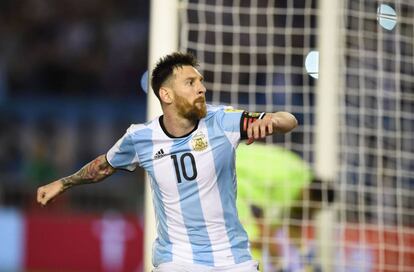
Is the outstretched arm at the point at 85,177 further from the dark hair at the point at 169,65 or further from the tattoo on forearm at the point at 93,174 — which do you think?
the dark hair at the point at 169,65

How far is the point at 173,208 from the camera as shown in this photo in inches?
193

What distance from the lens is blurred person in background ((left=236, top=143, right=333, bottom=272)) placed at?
23.3 feet

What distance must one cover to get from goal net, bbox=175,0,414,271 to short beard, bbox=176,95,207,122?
2240 millimetres

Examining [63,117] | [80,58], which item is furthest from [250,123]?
[80,58]

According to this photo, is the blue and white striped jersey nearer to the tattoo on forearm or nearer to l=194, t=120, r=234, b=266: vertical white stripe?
l=194, t=120, r=234, b=266: vertical white stripe

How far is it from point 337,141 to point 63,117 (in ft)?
21.4

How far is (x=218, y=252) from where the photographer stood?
484 centimetres

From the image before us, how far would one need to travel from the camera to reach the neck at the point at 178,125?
192 inches

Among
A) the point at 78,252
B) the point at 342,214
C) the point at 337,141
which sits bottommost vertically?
the point at 78,252

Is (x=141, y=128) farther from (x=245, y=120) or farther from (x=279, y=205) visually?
(x=279, y=205)

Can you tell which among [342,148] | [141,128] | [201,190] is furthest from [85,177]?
[342,148]

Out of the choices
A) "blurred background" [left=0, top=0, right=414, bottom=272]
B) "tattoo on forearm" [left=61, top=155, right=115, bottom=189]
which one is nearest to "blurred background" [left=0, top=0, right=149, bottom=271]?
"blurred background" [left=0, top=0, right=414, bottom=272]

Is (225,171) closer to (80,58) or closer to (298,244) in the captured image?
(298,244)

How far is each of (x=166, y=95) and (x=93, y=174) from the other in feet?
1.76
